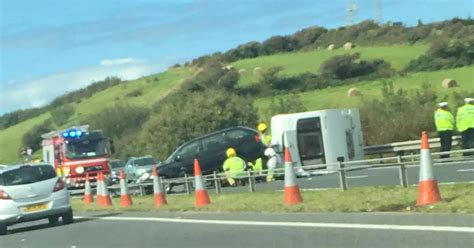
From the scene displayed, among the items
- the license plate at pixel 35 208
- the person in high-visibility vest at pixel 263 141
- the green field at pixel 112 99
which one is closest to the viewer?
the license plate at pixel 35 208

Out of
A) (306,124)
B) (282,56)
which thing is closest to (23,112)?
(282,56)

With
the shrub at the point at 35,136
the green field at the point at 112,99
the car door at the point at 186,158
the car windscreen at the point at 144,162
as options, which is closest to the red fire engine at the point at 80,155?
the car windscreen at the point at 144,162

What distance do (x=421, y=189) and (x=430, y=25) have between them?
3091 inches

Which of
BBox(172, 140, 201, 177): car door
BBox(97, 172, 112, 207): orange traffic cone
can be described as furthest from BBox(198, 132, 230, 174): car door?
BBox(97, 172, 112, 207): orange traffic cone

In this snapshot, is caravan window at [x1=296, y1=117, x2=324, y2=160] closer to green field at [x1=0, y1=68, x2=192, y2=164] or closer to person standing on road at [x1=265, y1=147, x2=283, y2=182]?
person standing on road at [x1=265, y1=147, x2=283, y2=182]

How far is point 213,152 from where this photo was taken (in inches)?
1161

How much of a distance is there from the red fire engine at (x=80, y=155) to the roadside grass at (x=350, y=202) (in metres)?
15.9

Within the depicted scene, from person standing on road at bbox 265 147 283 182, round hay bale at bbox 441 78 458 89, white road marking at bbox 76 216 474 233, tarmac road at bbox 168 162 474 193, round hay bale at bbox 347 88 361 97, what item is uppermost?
round hay bale at bbox 347 88 361 97

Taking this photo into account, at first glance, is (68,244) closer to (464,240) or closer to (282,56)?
(464,240)

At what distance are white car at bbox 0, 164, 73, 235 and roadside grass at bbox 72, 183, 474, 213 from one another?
2.36 meters

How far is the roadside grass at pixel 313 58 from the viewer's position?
77.6m

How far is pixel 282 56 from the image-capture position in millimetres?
94000

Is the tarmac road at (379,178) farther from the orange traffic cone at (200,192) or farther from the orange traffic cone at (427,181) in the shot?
the orange traffic cone at (427,181)

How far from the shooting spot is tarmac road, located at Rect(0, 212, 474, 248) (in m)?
10.7
